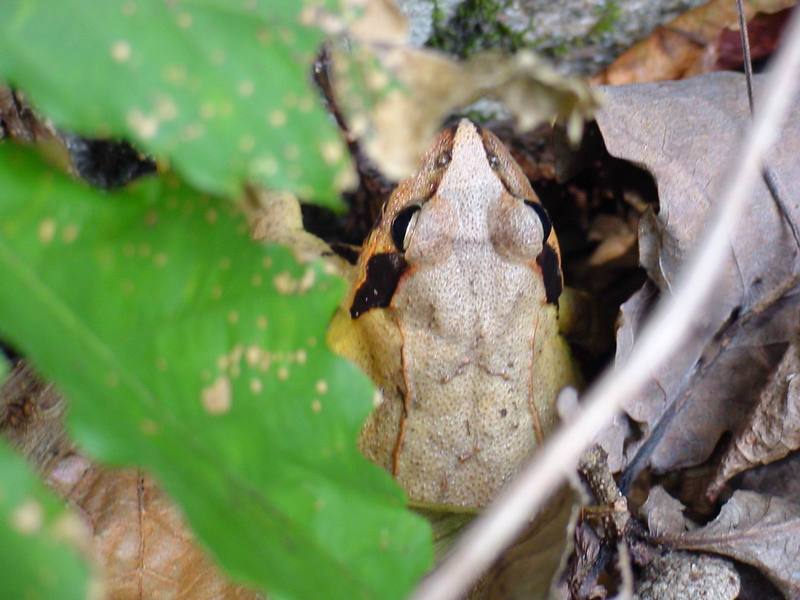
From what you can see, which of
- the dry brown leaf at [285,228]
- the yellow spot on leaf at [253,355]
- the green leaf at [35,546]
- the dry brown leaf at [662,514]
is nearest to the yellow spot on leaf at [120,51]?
the yellow spot on leaf at [253,355]

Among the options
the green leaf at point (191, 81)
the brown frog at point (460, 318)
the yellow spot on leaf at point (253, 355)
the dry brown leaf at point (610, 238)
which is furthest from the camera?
the dry brown leaf at point (610, 238)

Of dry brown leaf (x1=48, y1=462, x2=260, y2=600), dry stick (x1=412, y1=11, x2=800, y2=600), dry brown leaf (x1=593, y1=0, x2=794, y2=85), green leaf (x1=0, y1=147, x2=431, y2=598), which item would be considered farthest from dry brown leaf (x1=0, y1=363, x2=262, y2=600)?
dry brown leaf (x1=593, y1=0, x2=794, y2=85)

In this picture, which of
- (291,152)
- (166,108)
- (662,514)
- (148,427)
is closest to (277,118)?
(291,152)

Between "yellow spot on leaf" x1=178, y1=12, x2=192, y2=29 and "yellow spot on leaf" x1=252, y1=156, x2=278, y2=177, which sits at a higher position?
"yellow spot on leaf" x1=178, y1=12, x2=192, y2=29

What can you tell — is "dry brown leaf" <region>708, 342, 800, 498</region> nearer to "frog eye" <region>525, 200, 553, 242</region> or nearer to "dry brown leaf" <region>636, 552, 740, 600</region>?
"dry brown leaf" <region>636, 552, 740, 600</region>

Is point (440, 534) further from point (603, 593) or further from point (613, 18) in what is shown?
point (613, 18)

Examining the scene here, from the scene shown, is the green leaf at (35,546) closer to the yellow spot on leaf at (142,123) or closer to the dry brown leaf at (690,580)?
the yellow spot on leaf at (142,123)
